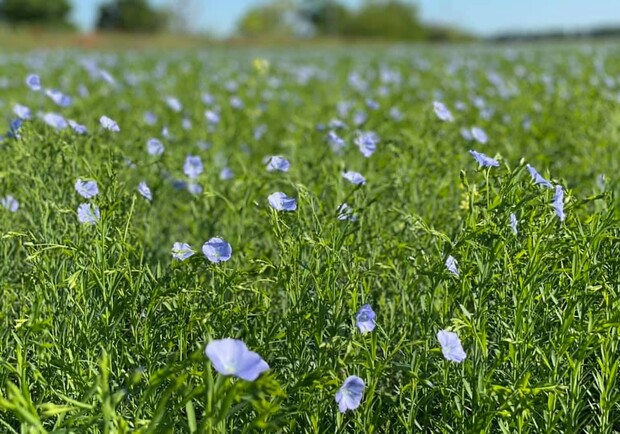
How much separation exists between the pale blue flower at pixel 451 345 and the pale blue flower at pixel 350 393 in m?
0.20

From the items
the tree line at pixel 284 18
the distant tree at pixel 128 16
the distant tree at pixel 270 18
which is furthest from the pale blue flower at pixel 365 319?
the distant tree at pixel 270 18

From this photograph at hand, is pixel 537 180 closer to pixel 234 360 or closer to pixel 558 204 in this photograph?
pixel 558 204

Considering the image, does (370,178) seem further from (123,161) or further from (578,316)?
(578,316)

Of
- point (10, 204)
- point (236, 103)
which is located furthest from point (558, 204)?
point (236, 103)

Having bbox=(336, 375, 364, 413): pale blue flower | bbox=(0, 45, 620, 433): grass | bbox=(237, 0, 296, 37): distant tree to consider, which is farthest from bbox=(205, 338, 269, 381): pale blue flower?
bbox=(237, 0, 296, 37): distant tree

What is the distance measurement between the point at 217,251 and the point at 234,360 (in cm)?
57

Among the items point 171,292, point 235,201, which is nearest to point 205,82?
point 235,201

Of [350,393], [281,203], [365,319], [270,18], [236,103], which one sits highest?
[281,203]

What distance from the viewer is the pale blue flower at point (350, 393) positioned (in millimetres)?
1468

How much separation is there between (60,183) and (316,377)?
1.49 meters

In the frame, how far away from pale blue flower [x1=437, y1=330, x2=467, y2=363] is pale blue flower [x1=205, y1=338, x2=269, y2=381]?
50 centimetres

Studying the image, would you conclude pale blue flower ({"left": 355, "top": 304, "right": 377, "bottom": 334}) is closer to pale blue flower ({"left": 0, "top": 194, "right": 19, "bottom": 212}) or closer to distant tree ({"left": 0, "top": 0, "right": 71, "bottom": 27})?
pale blue flower ({"left": 0, "top": 194, "right": 19, "bottom": 212})

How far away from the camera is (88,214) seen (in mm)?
1871

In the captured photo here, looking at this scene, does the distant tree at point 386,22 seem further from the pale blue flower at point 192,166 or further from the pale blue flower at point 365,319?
the pale blue flower at point 365,319
